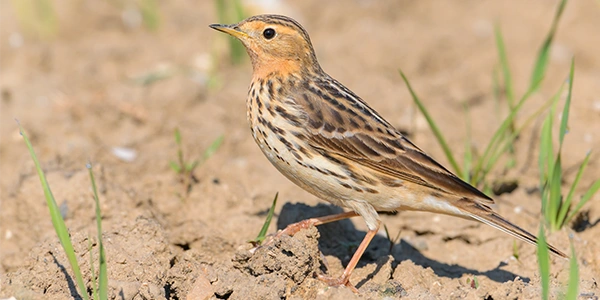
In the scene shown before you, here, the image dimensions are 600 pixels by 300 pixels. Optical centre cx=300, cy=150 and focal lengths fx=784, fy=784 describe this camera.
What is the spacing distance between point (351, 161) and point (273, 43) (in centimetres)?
106

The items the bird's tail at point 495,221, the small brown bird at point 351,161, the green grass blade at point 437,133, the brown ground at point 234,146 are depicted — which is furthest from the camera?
the green grass blade at point 437,133

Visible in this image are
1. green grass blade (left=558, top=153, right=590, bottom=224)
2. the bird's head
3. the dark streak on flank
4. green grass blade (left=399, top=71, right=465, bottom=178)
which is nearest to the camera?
the dark streak on flank

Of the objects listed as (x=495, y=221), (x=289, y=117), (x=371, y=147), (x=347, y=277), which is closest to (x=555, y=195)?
(x=495, y=221)

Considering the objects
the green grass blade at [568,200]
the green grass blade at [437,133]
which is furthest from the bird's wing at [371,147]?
the green grass blade at [568,200]

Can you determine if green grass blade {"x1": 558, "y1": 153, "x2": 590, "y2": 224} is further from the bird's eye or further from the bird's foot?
the bird's eye

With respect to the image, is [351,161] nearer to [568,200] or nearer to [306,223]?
[306,223]

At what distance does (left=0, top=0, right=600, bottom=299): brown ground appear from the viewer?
181 inches

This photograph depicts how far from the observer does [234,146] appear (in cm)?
726

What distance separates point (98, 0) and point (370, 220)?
6973 millimetres

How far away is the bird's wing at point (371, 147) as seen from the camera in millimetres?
4992

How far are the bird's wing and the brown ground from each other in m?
0.55

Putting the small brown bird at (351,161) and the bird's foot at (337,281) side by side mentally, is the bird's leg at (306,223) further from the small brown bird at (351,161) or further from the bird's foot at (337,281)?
the bird's foot at (337,281)

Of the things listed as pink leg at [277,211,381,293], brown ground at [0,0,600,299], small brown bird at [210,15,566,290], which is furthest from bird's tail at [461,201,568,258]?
pink leg at [277,211,381,293]

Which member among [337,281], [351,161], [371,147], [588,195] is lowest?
[337,281]
